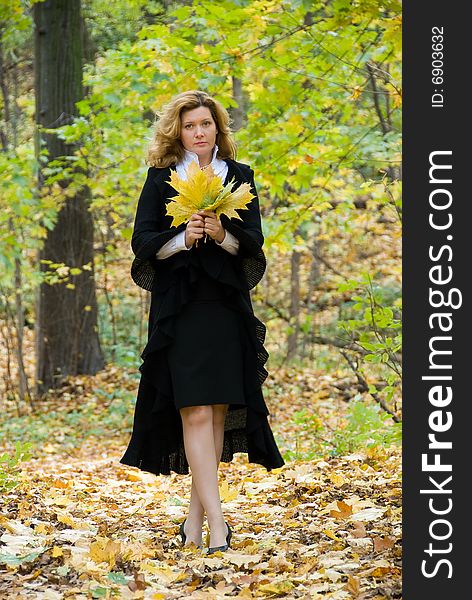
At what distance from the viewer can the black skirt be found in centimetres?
385

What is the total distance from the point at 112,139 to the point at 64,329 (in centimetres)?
304

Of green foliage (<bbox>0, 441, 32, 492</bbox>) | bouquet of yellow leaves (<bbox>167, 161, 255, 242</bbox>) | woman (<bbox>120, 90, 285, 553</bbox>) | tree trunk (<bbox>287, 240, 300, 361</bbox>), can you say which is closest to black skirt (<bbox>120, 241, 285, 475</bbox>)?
woman (<bbox>120, 90, 285, 553</bbox>)

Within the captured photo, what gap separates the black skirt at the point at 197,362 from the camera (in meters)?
3.85

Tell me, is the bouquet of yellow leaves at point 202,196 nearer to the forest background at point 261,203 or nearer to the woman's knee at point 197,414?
the woman's knee at point 197,414

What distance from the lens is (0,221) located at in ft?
33.2

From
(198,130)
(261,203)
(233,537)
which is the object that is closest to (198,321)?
(198,130)

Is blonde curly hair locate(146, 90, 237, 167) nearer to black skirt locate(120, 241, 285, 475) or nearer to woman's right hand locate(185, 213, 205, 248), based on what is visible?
woman's right hand locate(185, 213, 205, 248)

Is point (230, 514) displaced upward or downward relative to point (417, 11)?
downward

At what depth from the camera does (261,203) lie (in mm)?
11523

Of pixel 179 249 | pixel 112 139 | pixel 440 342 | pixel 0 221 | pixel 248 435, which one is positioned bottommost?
pixel 248 435

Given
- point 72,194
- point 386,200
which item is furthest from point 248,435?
point 72,194

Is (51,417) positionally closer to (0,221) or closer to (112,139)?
(0,221)

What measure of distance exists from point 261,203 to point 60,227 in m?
2.73

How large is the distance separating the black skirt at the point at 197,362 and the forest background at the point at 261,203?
2.59 ft
